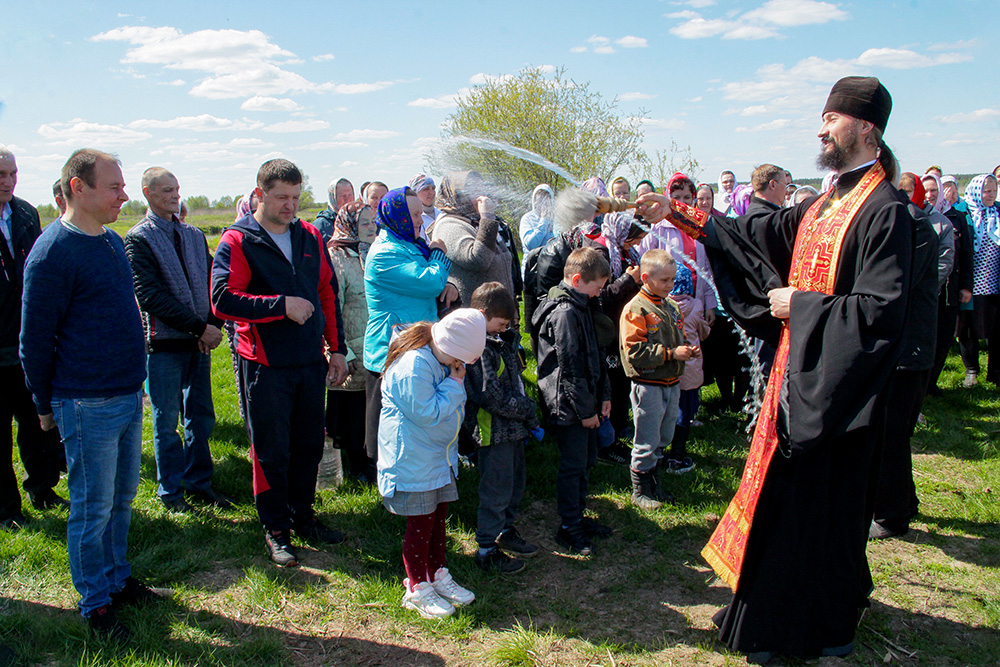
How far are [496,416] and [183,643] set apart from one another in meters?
1.78

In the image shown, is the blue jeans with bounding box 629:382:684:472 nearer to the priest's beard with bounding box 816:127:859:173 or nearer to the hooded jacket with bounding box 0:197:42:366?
the priest's beard with bounding box 816:127:859:173

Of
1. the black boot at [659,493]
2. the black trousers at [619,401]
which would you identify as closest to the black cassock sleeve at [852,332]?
the black boot at [659,493]

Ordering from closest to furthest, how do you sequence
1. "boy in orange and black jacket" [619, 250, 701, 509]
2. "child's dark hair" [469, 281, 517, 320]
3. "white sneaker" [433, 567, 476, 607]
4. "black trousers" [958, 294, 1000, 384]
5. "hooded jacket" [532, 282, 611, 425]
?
"white sneaker" [433, 567, 476, 607] < "child's dark hair" [469, 281, 517, 320] < "hooded jacket" [532, 282, 611, 425] < "boy in orange and black jacket" [619, 250, 701, 509] < "black trousers" [958, 294, 1000, 384]

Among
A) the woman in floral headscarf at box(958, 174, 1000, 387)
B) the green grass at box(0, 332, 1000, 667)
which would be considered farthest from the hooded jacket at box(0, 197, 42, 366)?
the woman in floral headscarf at box(958, 174, 1000, 387)

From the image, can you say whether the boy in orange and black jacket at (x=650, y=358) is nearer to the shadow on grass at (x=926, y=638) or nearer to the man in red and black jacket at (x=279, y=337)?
the shadow on grass at (x=926, y=638)

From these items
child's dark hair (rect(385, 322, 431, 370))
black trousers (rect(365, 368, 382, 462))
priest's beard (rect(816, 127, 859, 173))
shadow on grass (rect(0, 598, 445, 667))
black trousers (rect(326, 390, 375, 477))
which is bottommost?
shadow on grass (rect(0, 598, 445, 667))

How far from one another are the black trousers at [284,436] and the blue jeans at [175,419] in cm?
79

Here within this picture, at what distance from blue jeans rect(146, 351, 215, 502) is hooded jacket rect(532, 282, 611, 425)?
7.56 ft

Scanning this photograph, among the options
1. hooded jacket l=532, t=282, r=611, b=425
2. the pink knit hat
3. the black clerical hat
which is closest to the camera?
the black clerical hat

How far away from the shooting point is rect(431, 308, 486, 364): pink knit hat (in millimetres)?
3082

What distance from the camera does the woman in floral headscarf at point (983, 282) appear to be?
7090 mm

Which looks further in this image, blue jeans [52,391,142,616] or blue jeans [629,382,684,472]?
blue jeans [629,382,684,472]

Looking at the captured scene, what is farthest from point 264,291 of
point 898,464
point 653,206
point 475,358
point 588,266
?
point 898,464

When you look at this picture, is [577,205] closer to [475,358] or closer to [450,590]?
[475,358]
